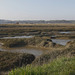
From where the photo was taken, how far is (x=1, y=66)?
41.6 feet

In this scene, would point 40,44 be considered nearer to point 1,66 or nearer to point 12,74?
point 1,66

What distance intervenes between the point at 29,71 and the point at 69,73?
1438 mm

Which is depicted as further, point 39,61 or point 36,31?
point 36,31

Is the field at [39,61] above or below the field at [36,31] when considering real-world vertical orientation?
above

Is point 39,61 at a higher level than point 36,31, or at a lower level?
higher

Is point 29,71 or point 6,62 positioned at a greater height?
point 29,71

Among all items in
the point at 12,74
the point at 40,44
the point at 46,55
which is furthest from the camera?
the point at 40,44

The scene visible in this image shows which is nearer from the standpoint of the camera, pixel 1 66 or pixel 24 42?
pixel 1 66

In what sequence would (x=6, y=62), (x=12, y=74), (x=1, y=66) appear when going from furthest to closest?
(x=6, y=62)
(x=1, y=66)
(x=12, y=74)

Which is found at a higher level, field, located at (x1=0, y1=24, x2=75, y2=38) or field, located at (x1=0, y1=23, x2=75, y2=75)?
field, located at (x1=0, y1=23, x2=75, y2=75)

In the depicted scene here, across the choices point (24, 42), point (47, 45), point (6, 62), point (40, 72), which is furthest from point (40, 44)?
point (40, 72)

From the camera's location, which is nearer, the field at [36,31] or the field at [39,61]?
the field at [39,61]

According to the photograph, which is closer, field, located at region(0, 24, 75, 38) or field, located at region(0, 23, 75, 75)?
field, located at region(0, 23, 75, 75)

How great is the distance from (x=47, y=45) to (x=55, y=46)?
124 cm
